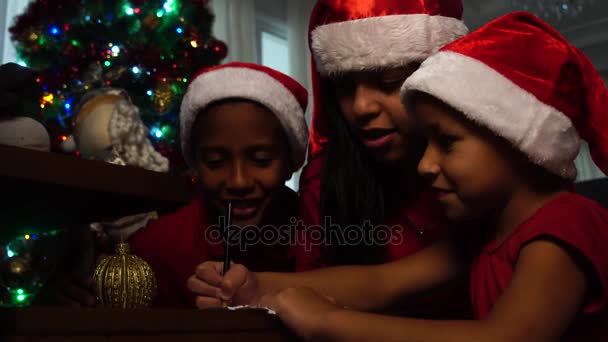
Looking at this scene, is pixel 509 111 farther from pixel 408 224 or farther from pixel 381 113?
pixel 408 224

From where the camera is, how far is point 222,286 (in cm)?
97

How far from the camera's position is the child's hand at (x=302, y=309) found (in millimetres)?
806

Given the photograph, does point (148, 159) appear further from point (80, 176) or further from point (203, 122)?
point (80, 176)

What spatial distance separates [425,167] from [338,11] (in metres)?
0.54

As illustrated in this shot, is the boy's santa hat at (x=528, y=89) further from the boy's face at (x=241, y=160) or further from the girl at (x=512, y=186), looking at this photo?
the boy's face at (x=241, y=160)

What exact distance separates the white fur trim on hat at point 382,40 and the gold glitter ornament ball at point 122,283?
55 centimetres

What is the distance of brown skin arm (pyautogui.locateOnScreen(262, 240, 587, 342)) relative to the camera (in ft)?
2.64

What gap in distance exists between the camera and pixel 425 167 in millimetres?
958

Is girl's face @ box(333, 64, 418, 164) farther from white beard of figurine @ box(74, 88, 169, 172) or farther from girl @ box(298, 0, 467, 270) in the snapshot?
white beard of figurine @ box(74, 88, 169, 172)

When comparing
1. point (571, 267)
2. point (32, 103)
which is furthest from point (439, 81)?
point (32, 103)

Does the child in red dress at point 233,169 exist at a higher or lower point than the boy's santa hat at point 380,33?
lower

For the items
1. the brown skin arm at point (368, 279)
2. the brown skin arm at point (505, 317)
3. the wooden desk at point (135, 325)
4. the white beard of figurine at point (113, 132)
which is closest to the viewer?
the wooden desk at point (135, 325)

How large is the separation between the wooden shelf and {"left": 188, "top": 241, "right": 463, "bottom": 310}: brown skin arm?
21cm

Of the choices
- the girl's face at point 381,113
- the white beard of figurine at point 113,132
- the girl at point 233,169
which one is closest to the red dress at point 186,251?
the girl at point 233,169
